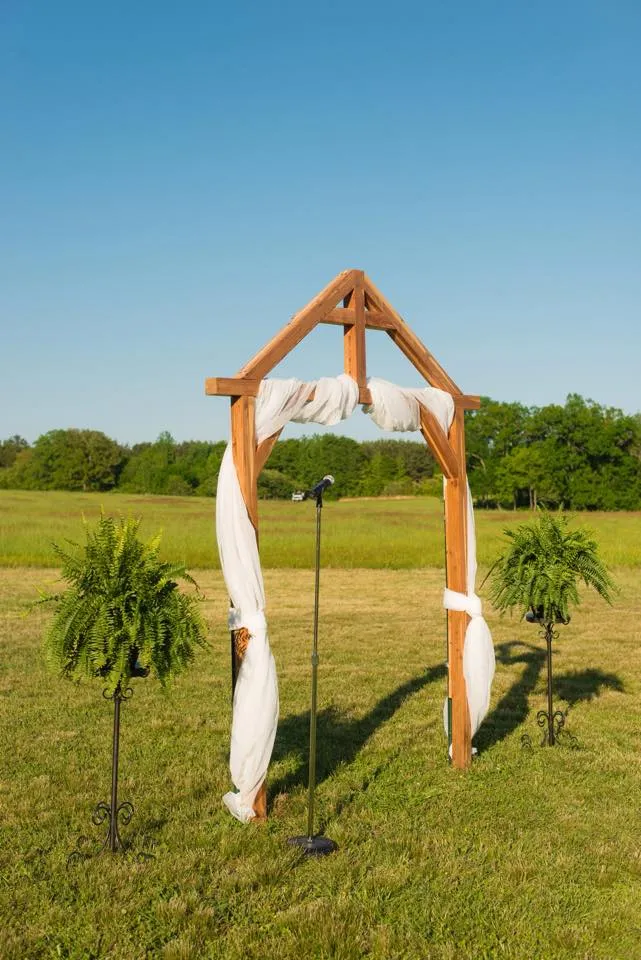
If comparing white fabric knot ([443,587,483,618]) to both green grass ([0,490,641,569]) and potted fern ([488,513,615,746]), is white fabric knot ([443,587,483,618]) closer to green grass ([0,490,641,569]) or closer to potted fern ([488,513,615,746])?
potted fern ([488,513,615,746])

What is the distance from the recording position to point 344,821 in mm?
6641

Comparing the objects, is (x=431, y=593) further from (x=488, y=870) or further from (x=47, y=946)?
(x=47, y=946)

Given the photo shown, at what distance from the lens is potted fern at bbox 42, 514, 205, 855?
580 centimetres

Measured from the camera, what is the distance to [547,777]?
7707 mm

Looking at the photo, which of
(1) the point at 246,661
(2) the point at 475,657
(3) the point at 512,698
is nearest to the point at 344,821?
(1) the point at 246,661

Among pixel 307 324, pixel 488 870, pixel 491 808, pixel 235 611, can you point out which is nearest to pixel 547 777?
pixel 491 808

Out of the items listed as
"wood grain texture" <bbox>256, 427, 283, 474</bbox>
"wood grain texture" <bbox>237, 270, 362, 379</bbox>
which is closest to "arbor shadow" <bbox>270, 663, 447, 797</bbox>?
"wood grain texture" <bbox>256, 427, 283, 474</bbox>

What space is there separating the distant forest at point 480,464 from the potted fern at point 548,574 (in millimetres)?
52529

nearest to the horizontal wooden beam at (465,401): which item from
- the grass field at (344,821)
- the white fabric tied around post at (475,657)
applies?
the white fabric tied around post at (475,657)

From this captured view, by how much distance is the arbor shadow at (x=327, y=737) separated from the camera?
25.6 ft

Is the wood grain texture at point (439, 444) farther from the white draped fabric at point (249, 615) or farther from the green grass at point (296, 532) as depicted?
the green grass at point (296, 532)

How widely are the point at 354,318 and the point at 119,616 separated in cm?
339

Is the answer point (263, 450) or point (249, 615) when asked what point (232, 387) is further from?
point (249, 615)

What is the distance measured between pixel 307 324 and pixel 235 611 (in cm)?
245
